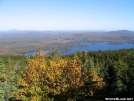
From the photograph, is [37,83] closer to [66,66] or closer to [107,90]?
[66,66]

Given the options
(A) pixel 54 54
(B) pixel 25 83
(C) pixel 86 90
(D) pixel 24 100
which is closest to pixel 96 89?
(C) pixel 86 90

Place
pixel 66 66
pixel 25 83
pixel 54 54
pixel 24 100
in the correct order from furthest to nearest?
pixel 54 54, pixel 66 66, pixel 25 83, pixel 24 100

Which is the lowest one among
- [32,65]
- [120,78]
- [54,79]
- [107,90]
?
[107,90]

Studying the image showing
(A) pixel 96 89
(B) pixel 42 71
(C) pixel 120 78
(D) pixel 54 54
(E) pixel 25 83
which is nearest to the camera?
(E) pixel 25 83

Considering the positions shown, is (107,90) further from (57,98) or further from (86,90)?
(57,98)

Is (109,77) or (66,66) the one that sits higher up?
(66,66)

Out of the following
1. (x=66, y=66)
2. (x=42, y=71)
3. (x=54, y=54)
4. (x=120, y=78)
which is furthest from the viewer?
(x=54, y=54)

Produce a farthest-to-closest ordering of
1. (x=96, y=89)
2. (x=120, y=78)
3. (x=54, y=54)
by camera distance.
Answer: (x=54, y=54) → (x=120, y=78) → (x=96, y=89)

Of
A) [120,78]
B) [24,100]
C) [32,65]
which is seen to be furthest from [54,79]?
[120,78]

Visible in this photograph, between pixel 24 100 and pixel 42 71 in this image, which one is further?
pixel 42 71
